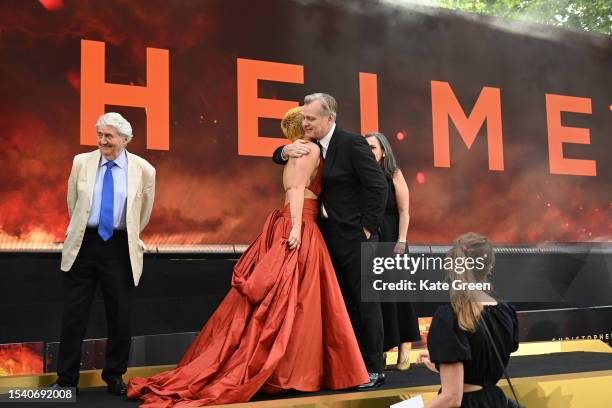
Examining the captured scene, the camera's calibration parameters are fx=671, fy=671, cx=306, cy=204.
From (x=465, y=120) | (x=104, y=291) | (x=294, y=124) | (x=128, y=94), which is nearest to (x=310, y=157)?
(x=294, y=124)

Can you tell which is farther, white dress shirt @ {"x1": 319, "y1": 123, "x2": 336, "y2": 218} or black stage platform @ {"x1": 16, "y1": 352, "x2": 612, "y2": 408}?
white dress shirt @ {"x1": 319, "y1": 123, "x2": 336, "y2": 218}

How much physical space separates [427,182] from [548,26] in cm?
229

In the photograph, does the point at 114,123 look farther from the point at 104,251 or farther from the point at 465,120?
the point at 465,120

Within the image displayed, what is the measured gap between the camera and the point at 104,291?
336 centimetres

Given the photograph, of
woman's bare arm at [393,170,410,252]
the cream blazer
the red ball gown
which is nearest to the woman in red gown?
the red ball gown

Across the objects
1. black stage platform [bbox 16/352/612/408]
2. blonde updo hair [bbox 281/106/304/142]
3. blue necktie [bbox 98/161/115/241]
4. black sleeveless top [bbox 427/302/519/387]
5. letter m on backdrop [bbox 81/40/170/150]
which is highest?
letter m on backdrop [bbox 81/40/170/150]

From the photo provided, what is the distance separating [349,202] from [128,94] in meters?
2.37

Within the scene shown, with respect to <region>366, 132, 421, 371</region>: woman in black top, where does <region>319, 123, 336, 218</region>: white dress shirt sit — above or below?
above

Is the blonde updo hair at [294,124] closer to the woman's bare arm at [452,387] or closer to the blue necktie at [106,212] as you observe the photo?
the blue necktie at [106,212]

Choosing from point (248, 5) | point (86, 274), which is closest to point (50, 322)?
point (86, 274)

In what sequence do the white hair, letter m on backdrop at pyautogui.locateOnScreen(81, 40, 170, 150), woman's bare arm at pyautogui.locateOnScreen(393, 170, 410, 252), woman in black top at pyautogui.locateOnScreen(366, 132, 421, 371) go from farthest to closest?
letter m on backdrop at pyautogui.locateOnScreen(81, 40, 170, 150) < woman's bare arm at pyautogui.locateOnScreen(393, 170, 410, 252) < woman in black top at pyautogui.locateOnScreen(366, 132, 421, 371) < the white hair

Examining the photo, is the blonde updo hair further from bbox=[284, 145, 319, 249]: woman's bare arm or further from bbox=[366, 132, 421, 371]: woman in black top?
bbox=[366, 132, 421, 371]: woman in black top

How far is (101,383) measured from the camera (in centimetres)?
369

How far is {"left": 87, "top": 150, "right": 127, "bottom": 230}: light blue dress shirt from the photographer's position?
10.9 feet
